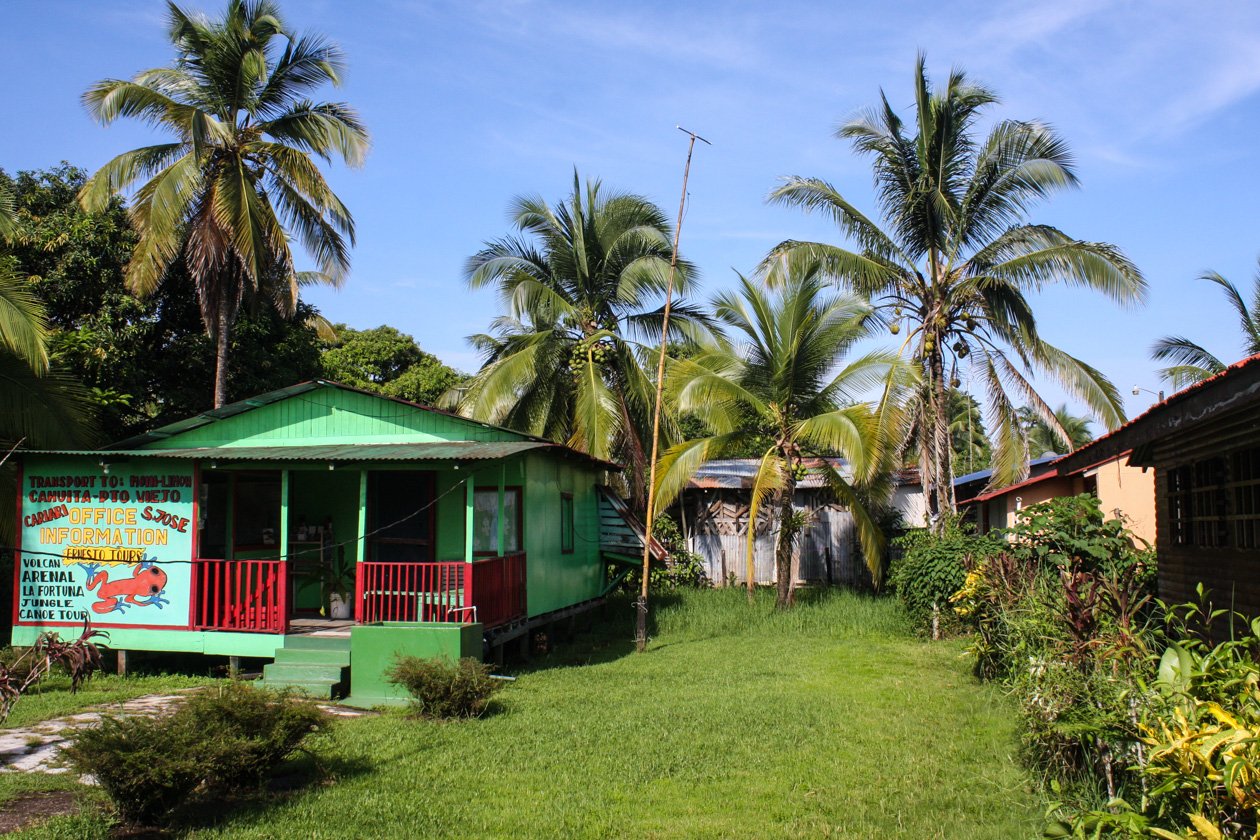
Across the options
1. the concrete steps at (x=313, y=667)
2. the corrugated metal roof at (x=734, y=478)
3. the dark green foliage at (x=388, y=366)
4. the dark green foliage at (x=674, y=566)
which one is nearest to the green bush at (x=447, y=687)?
the concrete steps at (x=313, y=667)

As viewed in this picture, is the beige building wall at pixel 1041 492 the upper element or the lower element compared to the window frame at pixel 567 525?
upper

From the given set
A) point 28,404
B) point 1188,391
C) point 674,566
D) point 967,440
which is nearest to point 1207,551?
point 1188,391

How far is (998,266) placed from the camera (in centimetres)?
1480

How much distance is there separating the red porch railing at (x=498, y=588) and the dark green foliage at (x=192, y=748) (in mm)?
4092

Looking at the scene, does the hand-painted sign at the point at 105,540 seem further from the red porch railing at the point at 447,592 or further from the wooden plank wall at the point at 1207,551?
the wooden plank wall at the point at 1207,551

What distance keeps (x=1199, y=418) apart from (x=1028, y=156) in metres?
10.6

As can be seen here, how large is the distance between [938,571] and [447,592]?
7.47 meters

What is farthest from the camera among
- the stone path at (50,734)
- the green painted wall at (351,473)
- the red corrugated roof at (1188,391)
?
the green painted wall at (351,473)

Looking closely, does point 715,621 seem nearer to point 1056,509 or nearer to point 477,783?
point 1056,509

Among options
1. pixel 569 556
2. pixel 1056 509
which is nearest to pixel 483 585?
pixel 569 556

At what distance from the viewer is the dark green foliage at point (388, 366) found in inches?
1108

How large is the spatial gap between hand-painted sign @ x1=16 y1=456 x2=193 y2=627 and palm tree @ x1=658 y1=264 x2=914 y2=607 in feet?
26.7

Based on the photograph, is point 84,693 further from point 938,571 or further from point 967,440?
point 967,440

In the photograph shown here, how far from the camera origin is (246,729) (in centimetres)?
635
